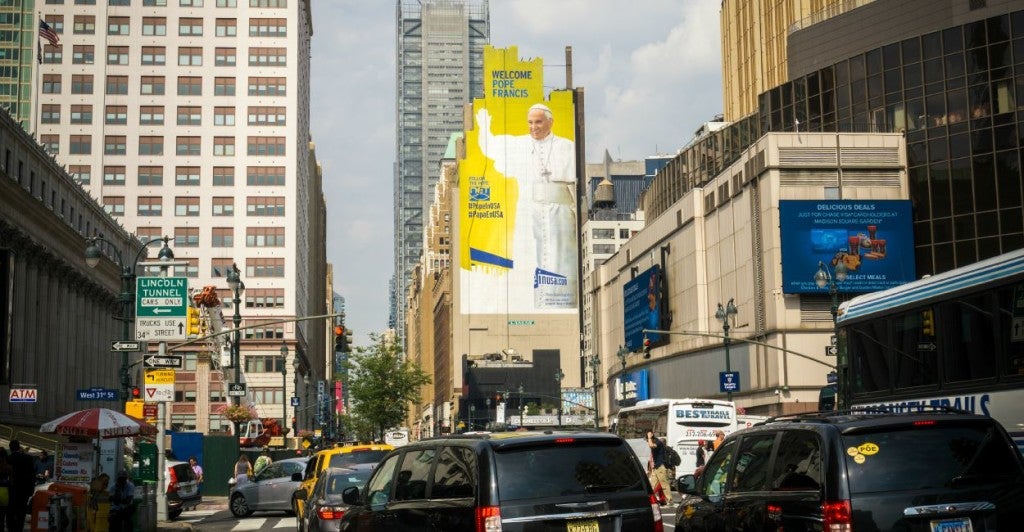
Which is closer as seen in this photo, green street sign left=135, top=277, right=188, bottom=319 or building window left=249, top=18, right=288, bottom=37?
green street sign left=135, top=277, right=188, bottom=319

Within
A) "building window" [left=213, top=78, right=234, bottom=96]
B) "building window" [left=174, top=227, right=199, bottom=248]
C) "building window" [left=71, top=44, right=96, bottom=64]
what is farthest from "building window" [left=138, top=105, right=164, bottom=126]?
"building window" [left=174, top=227, right=199, bottom=248]

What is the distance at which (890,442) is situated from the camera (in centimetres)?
1008

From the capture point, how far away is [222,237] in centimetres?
10875

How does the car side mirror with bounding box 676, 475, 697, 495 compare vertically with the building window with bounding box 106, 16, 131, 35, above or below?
below

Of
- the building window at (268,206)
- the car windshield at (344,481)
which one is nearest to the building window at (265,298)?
the building window at (268,206)

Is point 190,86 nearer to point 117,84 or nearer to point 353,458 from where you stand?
point 117,84

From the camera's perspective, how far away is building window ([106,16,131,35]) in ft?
352

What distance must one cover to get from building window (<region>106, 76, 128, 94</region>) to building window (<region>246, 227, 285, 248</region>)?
16698mm

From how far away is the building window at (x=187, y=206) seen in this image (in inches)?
4269

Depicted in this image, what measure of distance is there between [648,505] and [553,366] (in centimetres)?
17154

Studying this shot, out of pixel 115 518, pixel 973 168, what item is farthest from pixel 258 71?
pixel 115 518

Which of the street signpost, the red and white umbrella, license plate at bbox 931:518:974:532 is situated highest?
the street signpost

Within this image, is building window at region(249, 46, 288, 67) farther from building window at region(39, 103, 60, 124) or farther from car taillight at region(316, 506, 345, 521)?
car taillight at region(316, 506, 345, 521)

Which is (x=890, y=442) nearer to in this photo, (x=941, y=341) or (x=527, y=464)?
(x=527, y=464)
